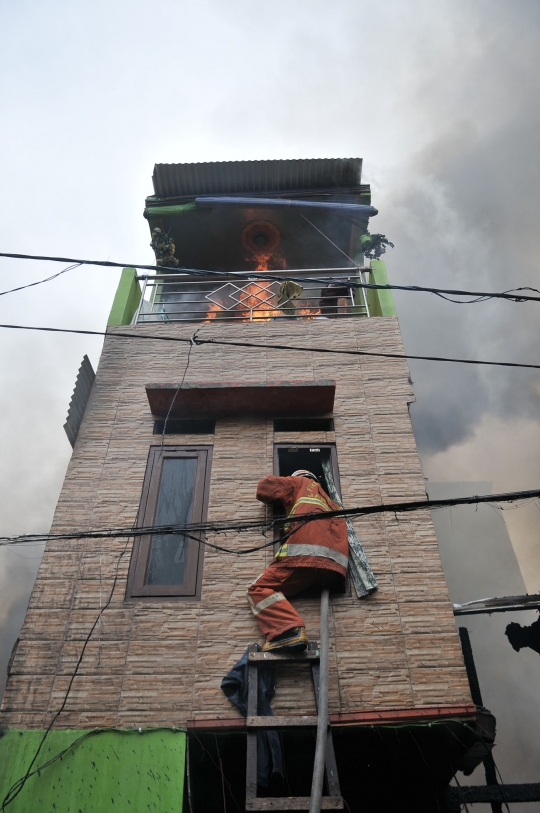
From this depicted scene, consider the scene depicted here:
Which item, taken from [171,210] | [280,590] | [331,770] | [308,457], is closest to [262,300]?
[171,210]

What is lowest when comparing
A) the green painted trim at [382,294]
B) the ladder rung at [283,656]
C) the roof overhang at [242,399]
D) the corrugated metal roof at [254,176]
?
the ladder rung at [283,656]

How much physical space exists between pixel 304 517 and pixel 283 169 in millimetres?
11278

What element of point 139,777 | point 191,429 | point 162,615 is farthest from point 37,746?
point 191,429

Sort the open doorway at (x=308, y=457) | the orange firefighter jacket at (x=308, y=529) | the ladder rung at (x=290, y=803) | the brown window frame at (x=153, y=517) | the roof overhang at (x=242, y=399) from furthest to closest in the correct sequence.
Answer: the roof overhang at (x=242, y=399), the open doorway at (x=308, y=457), the brown window frame at (x=153, y=517), the orange firefighter jacket at (x=308, y=529), the ladder rung at (x=290, y=803)

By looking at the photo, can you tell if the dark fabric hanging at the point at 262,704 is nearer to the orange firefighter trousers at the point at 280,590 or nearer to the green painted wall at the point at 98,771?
the orange firefighter trousers at the point at 280,590

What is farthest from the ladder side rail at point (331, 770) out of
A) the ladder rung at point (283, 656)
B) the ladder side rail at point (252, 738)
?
the ladder side rail at point (252, 738)

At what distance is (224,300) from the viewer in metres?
15.2

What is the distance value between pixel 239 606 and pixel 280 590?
533 millimetres

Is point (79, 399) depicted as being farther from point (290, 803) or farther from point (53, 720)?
point (290, 803)

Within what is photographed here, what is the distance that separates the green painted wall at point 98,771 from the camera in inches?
198

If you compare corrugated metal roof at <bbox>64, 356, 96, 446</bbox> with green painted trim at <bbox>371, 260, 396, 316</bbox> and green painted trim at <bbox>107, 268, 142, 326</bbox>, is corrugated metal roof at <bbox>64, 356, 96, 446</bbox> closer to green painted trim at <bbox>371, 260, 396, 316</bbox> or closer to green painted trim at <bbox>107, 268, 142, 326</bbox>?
green painted trim at <bbox>107, 268, 142, 326</bbox>

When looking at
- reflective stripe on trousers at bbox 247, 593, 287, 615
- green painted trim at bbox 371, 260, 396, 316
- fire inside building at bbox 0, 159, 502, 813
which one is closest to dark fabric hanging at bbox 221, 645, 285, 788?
fire inside building at bbox 0, 159, 502, 813

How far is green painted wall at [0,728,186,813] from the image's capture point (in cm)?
504

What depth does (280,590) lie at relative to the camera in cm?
632
